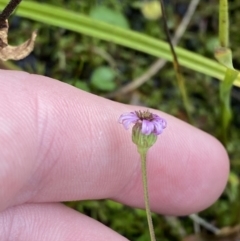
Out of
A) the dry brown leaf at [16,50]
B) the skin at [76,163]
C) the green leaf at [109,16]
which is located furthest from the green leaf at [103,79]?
the dry brown leaf at [16,50]

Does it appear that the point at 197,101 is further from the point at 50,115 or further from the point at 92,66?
the point at 50,115

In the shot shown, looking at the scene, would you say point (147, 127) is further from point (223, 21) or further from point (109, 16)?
point (109, 16)

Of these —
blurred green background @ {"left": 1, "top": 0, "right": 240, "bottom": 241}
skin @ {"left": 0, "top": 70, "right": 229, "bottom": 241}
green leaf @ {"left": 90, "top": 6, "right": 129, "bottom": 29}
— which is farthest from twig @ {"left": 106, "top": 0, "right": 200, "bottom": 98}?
skin @ {"left": 0, "top": 70, "right": 229, "bottom": 241}

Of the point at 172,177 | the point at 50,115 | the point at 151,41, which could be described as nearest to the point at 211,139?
the point at 172,177

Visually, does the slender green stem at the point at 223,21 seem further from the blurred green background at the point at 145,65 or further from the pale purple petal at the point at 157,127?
the blurred green background at the point at 145,65

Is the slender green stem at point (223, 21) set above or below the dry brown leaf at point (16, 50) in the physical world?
above
